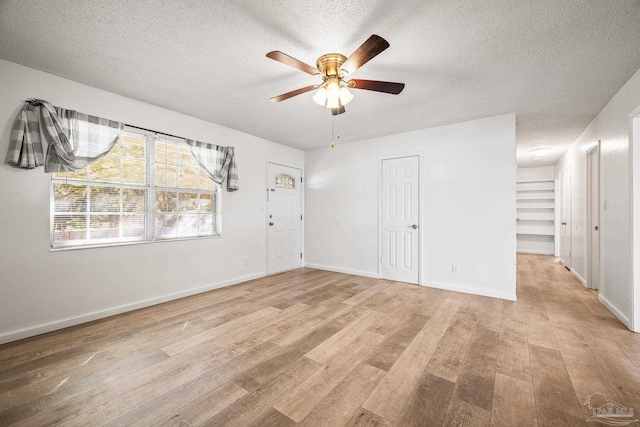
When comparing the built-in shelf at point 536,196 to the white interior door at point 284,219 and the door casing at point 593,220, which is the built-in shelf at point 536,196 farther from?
the white interior door at point 284,219

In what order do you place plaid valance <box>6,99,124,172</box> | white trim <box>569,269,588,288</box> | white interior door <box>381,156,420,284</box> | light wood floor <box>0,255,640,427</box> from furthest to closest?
white interior door <box>381,156,420,284</box> → white trim <box>569,269,588,288</box> → plaid valance <box>6,99,124,172</box> → light wood floor <box>0,255,640,427</box>

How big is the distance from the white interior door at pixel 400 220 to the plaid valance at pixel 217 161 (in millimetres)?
2602

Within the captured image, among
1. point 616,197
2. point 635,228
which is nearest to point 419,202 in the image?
point 616,197

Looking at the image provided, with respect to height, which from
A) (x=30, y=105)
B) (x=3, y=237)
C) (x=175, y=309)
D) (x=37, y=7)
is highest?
(x=37, y=7)

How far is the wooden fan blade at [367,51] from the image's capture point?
1590 mm

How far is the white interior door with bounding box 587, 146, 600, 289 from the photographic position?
3.61 m

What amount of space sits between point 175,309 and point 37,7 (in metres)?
2.95

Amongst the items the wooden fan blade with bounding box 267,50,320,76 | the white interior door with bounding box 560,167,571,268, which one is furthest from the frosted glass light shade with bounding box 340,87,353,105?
the white interior door with bounding box 560,167,571,268

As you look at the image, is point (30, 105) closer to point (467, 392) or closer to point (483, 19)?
point (483, 19)

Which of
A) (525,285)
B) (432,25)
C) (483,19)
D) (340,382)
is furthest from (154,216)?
(525,285)

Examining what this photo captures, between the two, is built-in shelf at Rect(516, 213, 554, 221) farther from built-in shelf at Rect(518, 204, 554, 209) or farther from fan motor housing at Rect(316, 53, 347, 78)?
fan motor housing at Rect(316, 53, 347, 78)

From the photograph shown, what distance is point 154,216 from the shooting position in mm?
3328

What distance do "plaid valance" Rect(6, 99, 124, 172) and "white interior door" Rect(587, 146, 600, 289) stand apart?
20.9ft

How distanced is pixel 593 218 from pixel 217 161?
19.1 ft
